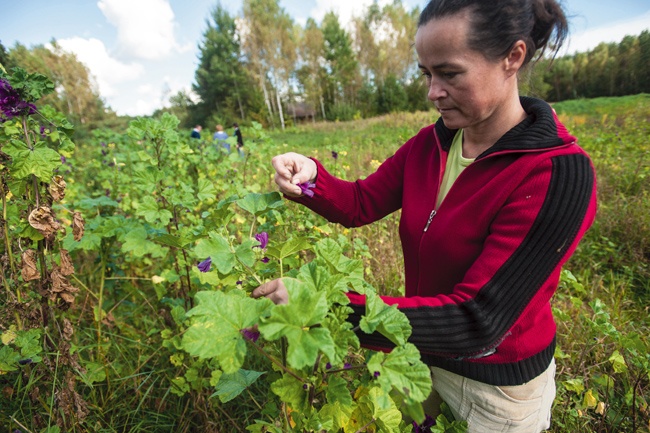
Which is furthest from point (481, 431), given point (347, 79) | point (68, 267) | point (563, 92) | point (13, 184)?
point (563, 92)

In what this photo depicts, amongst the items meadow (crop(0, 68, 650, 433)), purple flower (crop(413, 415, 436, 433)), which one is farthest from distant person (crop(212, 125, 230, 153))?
purple flower (crop(413, 415, 436, 433))

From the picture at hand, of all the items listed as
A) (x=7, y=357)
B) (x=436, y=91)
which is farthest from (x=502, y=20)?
(x=7, y=357)

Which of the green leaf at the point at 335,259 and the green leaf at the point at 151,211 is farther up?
the green leaf at the point at 151,211

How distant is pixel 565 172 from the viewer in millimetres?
867

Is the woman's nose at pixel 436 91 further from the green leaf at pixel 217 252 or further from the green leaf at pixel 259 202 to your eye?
the green leaf at pixel 217 252

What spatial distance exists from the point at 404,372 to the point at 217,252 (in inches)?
16.1

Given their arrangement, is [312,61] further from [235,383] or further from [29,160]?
[235,383]

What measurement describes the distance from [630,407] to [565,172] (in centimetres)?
147

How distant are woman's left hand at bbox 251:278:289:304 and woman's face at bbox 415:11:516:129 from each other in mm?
735

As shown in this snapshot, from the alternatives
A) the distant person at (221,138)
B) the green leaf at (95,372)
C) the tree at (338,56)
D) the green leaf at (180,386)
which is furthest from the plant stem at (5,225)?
the tree at (338,56)

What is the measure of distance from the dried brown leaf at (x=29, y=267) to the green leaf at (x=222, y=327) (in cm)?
97

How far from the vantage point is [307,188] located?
119cm

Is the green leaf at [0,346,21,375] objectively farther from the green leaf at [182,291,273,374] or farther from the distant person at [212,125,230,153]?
the distant person at [212,125,230,153]

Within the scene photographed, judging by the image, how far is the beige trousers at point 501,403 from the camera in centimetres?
113
